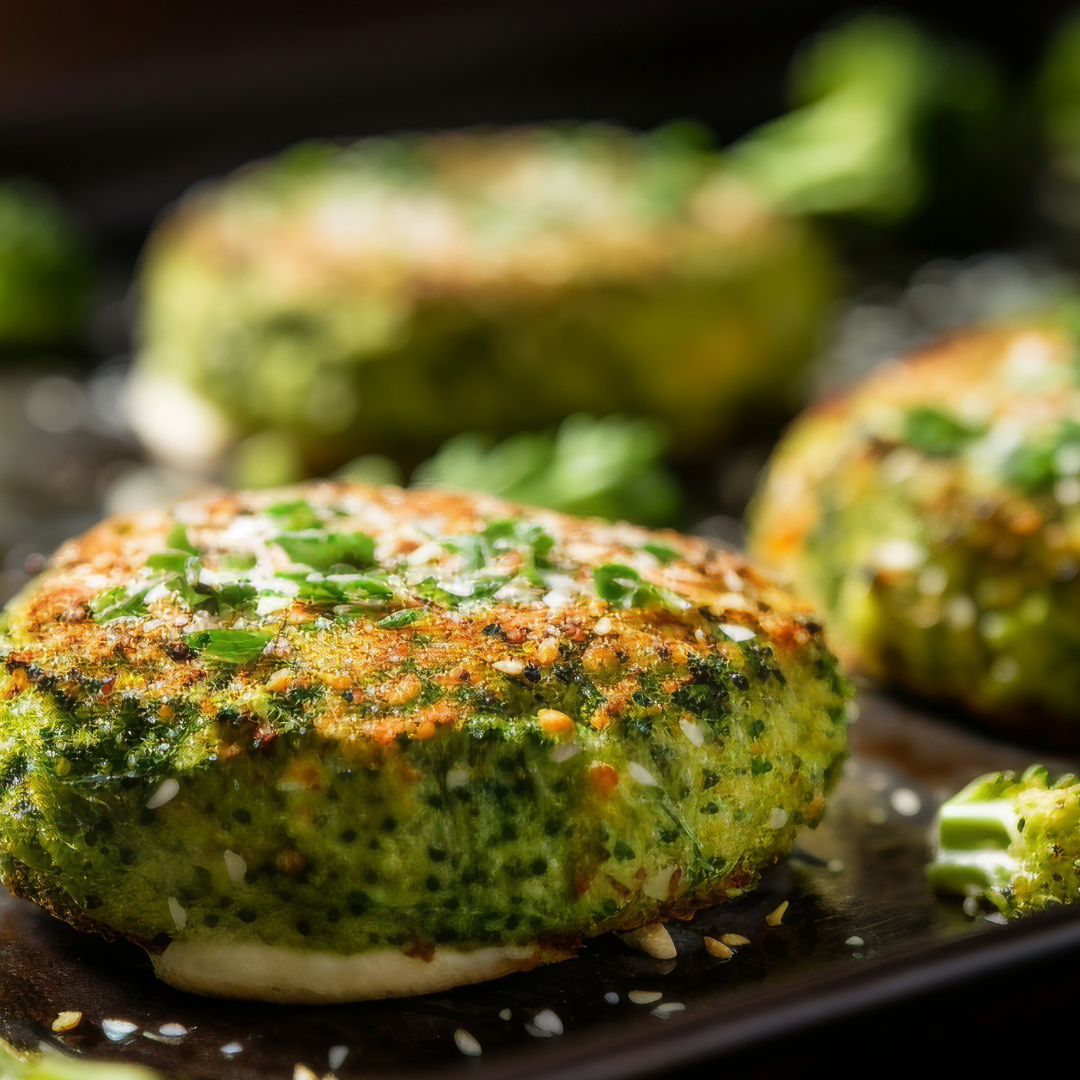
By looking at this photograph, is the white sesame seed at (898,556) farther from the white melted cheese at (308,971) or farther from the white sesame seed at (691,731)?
the white melted cheese at (308,971)

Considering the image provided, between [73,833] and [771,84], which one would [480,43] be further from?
[73,833]

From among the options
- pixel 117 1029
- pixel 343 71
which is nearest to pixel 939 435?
pixel 117 1029

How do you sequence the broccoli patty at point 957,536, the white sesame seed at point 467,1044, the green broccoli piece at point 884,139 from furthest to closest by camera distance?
1. the green broccoli piece at point 884,139
2. the broccoli patty at point 957,536
3. the white sesame seed at point 467,1044

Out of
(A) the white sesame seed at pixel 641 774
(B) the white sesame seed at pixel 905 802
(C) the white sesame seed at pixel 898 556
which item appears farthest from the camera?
(C) the white sesame seed at pixel 898 556

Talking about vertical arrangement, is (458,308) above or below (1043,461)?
above

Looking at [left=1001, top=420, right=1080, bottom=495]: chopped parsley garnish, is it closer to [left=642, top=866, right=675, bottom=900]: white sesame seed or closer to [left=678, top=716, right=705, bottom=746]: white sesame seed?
[left=678, top=716, right=705, bottom=746]: white sesame seed

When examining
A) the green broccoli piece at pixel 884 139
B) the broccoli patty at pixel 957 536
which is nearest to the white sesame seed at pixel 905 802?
the broccoli patty at pixel 957 536

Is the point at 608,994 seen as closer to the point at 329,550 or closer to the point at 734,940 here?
the point at 734,940

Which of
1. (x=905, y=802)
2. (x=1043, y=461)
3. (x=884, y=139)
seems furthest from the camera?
(x=884, y=139)
